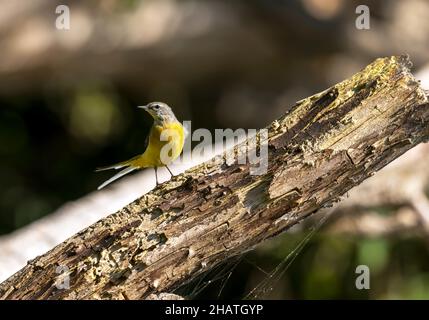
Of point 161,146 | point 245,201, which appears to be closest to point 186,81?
point 161,146

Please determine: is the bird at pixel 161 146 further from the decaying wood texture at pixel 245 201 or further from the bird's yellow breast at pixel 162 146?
the decaying wood texture at pixel 245 201

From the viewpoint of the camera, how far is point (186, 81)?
5789 mm

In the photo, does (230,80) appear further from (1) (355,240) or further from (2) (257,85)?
(1) (355,240)

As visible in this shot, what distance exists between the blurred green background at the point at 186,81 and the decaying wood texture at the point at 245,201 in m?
2.41

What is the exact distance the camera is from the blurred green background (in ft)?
15.9

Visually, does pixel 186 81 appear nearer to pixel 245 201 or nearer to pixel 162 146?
pixel 162 146

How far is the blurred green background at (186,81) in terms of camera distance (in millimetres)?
4840

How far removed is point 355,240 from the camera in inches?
184

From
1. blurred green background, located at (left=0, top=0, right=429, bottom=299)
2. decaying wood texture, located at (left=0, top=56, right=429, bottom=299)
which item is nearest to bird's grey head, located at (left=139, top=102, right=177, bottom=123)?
decaying wood texture, located at (left=0, top=56, right=429, bottom=299)

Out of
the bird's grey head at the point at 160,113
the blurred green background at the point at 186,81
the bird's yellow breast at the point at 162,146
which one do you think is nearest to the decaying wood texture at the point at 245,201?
the bird's yellow breast at the point at 162,146

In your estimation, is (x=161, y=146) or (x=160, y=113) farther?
(x=160, y=113)

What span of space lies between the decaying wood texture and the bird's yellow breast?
36 cm

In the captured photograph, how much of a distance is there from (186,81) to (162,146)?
3.46 metres

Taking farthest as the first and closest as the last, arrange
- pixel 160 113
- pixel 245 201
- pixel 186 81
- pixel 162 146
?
pixel 186 81, pixel 160 113, pixel 162 146, pixel 245 201
